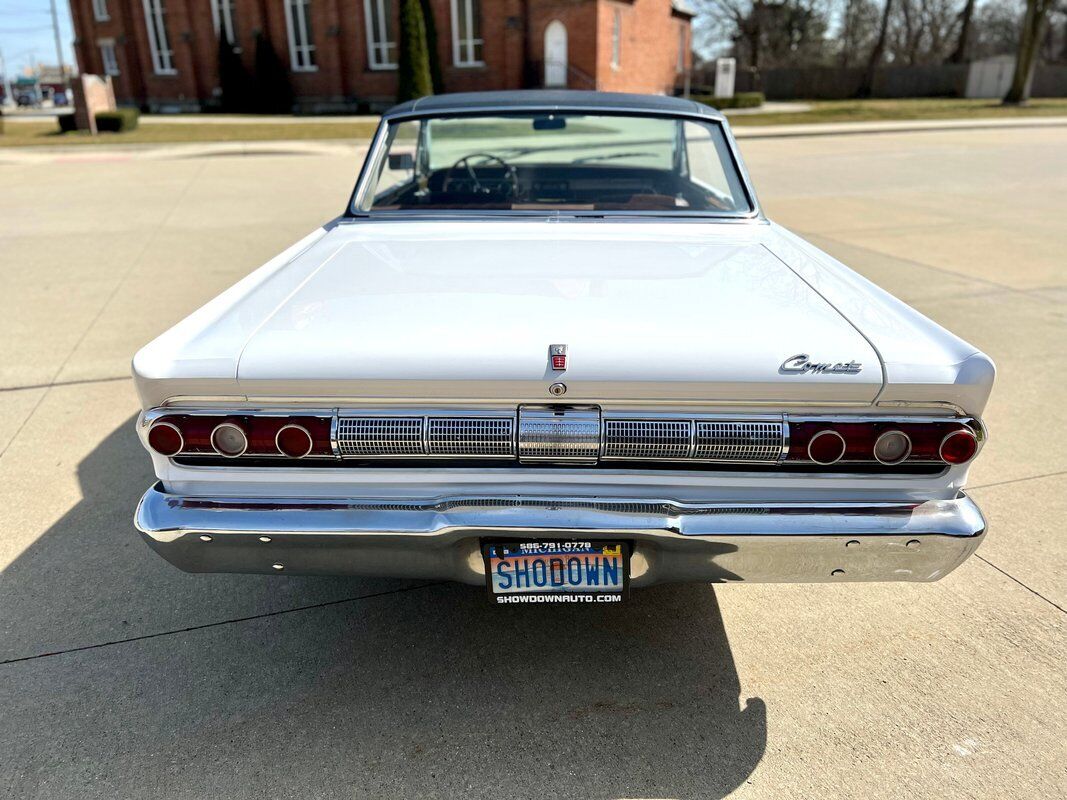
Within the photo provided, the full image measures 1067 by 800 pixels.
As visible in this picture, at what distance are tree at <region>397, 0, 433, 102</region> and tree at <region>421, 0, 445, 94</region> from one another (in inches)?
94.4

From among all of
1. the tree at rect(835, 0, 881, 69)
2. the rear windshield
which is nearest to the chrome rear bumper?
the rear windshield

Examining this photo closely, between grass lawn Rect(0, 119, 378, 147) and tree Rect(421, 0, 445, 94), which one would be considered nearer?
grass lawn Rect(0, 119, 378, 147)

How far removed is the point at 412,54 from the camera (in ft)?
91.0

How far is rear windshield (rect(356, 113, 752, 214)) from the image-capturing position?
12.4 ft

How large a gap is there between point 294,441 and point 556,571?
0.78 m

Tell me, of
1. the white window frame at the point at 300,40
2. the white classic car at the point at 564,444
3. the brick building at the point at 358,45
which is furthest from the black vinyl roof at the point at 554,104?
the white window frame at the point at 300,40

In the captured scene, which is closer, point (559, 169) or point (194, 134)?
point (559, 169)

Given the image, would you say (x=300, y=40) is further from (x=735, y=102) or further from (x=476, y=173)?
(x=476, y=173)

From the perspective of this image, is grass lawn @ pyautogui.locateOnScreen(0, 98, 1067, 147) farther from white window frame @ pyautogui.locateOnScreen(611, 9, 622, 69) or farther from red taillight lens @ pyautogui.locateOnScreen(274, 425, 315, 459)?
red taillight lens @ pyautogui.locateOnScreen(274, 425, 315, 459)

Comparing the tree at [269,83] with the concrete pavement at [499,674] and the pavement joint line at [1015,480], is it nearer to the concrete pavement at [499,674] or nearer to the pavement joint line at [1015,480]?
the concrete pavement at [499,674]

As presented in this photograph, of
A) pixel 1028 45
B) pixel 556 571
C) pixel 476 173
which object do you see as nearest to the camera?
pixel 556 571

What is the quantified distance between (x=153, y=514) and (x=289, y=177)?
13.9m

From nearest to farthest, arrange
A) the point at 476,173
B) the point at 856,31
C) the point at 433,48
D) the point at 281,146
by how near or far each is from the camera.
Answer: the point at 476,173, the point at 281,146, the point at 433,48, the point at 856,31

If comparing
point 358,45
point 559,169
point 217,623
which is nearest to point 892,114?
point 358,45
